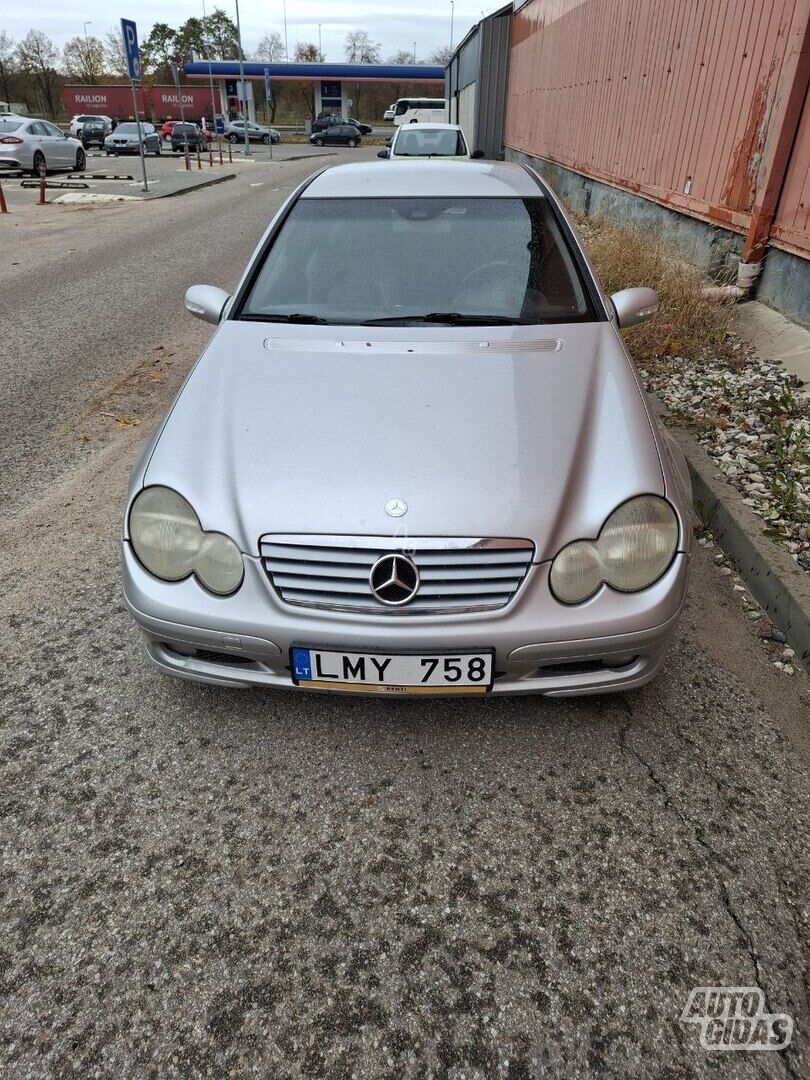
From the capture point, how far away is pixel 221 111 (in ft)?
205

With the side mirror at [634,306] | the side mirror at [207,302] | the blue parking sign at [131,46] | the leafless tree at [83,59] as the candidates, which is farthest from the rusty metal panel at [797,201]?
the leafless tree at [83,59]

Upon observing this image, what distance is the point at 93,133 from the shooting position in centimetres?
3606

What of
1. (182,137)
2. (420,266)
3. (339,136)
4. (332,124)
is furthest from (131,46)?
(332,124)

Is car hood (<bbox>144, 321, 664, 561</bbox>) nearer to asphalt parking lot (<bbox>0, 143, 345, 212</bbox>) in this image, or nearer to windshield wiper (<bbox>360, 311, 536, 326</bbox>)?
windshield wiper (<bbox>360, 311, 536, 326</bbox>)

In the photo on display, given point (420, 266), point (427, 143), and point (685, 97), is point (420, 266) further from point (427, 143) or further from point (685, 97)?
point (427, 143)

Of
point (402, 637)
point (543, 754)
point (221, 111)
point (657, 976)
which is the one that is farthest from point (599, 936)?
point (221, 111)

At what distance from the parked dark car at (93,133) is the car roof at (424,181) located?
39.1 m

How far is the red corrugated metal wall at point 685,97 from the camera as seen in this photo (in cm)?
580

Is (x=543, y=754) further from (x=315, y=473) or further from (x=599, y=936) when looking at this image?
(x=315, y=473)

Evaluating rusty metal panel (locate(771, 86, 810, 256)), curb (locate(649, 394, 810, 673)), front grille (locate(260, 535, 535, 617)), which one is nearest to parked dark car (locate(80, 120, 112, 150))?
rusty metal panel (locate(771, 86, 810, 256))

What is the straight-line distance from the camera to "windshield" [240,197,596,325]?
294 cm

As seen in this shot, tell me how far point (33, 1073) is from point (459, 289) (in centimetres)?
274

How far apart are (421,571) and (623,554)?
0.56m

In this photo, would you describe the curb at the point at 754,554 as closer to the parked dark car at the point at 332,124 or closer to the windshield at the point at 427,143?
the windshield at the point at 427,143
